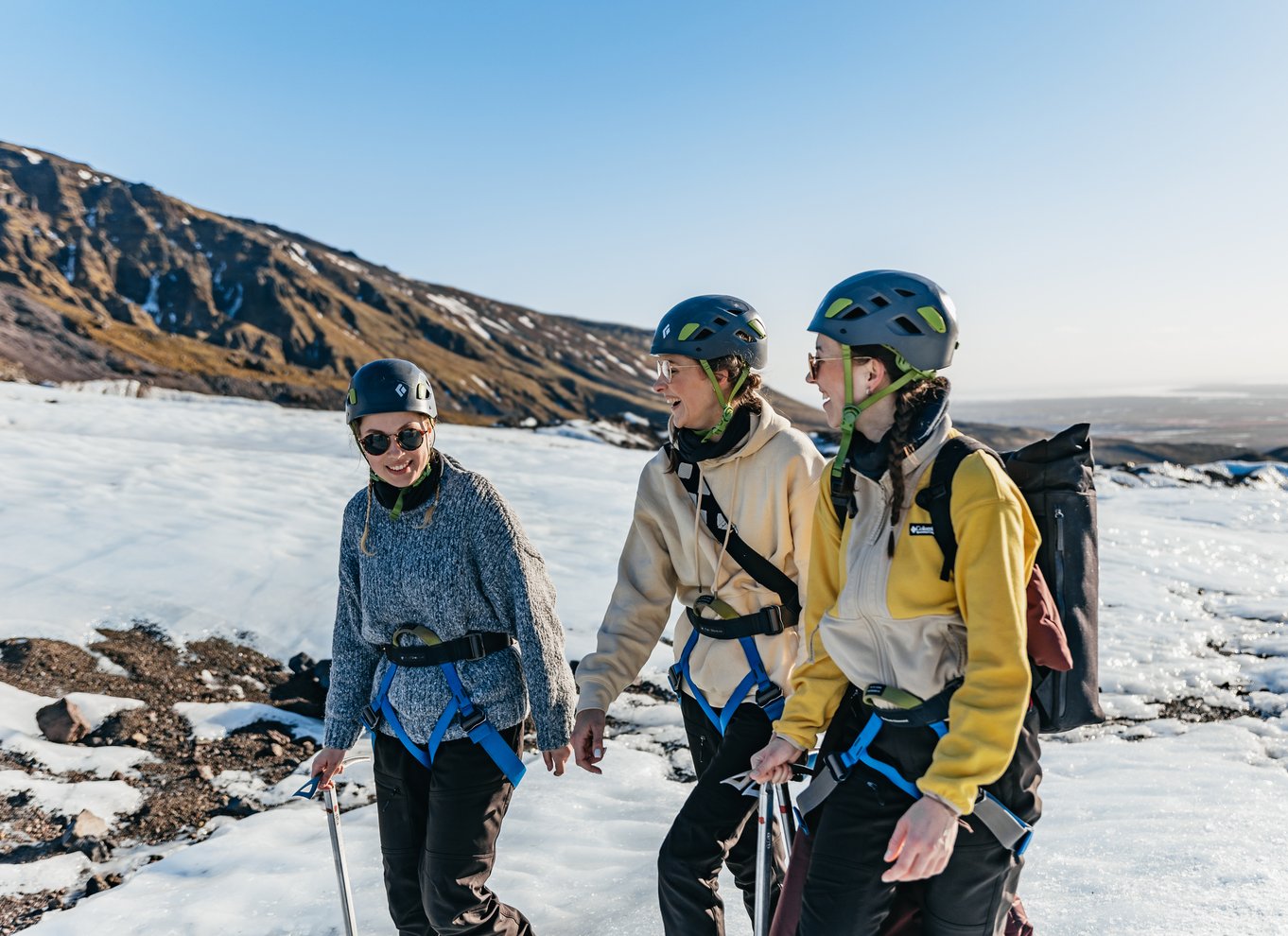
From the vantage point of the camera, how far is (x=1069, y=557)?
8.62 feet

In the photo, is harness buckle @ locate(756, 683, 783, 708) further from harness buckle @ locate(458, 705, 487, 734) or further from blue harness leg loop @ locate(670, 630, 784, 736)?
harness buckle @ locate(458, 705, 487, 734)

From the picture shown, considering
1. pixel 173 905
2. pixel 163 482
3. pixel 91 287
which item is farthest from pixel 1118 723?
pixel 91 287

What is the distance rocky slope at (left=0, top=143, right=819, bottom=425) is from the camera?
110 metres

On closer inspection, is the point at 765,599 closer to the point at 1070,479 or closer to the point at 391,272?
the point at 1070,479

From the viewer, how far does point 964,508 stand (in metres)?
2.42

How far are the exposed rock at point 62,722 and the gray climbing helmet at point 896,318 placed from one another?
7.82 meters

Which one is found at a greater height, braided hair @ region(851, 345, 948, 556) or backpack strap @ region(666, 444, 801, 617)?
braided hair @ region(851, 345, 948, 556)

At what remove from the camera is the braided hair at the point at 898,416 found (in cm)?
264

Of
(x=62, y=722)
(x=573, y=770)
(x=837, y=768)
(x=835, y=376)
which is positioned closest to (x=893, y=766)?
(x=837, y=768)

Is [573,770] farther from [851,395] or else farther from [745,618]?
[851,395]

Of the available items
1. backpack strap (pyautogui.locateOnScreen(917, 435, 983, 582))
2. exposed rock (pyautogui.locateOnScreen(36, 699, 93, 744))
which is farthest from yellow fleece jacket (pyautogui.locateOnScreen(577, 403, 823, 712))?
exposed rock (pyautogui.locateOnScreen(36, 699, 93, 744))

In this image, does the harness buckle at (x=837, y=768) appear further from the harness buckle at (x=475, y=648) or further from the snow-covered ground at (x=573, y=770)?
the snow-covered ground at (x=573, y=770)

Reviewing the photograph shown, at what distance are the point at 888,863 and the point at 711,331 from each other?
7.48ft

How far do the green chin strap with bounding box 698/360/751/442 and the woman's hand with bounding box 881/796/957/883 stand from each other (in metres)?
1.82
